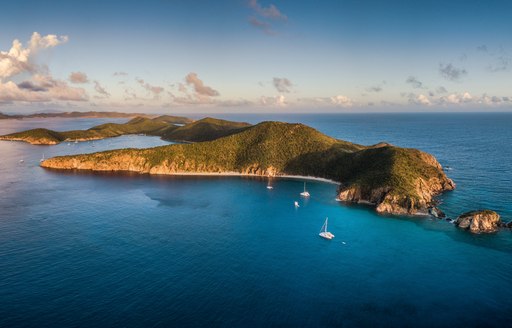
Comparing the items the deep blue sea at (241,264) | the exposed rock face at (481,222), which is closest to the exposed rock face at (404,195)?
the deep blue sea at (241,264)

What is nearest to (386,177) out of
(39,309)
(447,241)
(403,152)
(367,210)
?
(367,210)

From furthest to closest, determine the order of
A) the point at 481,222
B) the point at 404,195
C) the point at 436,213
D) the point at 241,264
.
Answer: the point at 404,195 < the point at 436,213 < the point at 481,222 < the point at 241,264

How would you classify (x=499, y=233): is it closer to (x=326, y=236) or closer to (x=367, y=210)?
(x=367, y=210)

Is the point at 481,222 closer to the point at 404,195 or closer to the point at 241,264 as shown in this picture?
the point at 404,195

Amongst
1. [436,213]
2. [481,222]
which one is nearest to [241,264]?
[436,213]

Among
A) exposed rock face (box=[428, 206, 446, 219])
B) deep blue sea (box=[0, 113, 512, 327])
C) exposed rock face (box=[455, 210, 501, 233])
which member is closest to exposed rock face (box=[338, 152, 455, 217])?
exposed rock face (box=[428, 206, 446, 219])

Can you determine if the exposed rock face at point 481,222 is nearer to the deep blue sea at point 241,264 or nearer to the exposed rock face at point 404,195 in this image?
the deep blue sea at point 241,264

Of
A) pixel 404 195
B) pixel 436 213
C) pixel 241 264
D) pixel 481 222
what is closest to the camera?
pixel 241 264
